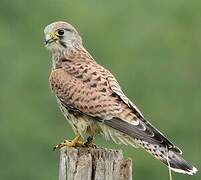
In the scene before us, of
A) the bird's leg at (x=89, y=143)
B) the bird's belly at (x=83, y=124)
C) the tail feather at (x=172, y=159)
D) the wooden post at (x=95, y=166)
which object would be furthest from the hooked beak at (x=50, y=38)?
the wooden post at (x=95, y=166)

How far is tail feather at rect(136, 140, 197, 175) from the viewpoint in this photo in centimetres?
1034

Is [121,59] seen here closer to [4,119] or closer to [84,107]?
[4,119]

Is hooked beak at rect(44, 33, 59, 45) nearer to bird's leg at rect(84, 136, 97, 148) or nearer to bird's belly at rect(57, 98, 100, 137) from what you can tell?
bird's belly at rect(57, 98, 100, 137)

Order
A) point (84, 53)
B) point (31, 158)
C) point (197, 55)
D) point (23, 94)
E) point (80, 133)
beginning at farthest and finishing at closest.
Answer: point (197, 55)
point (23, 94)
point (31, 158)
point (84, 53)
point (80, 133)

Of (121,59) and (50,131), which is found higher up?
(121,59)

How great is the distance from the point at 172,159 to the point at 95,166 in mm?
827

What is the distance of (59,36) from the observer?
1211 cm

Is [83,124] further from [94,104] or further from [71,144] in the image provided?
[71,144]

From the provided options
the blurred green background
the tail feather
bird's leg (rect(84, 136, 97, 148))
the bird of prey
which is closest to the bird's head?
the bird of prey

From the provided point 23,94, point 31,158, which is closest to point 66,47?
point 31,158

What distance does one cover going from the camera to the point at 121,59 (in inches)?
1107

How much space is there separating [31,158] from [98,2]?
6837 millimetres

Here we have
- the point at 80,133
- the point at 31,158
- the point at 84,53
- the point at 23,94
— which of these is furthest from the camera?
the point at 23,94

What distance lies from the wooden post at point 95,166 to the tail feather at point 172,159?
643 millimetres
